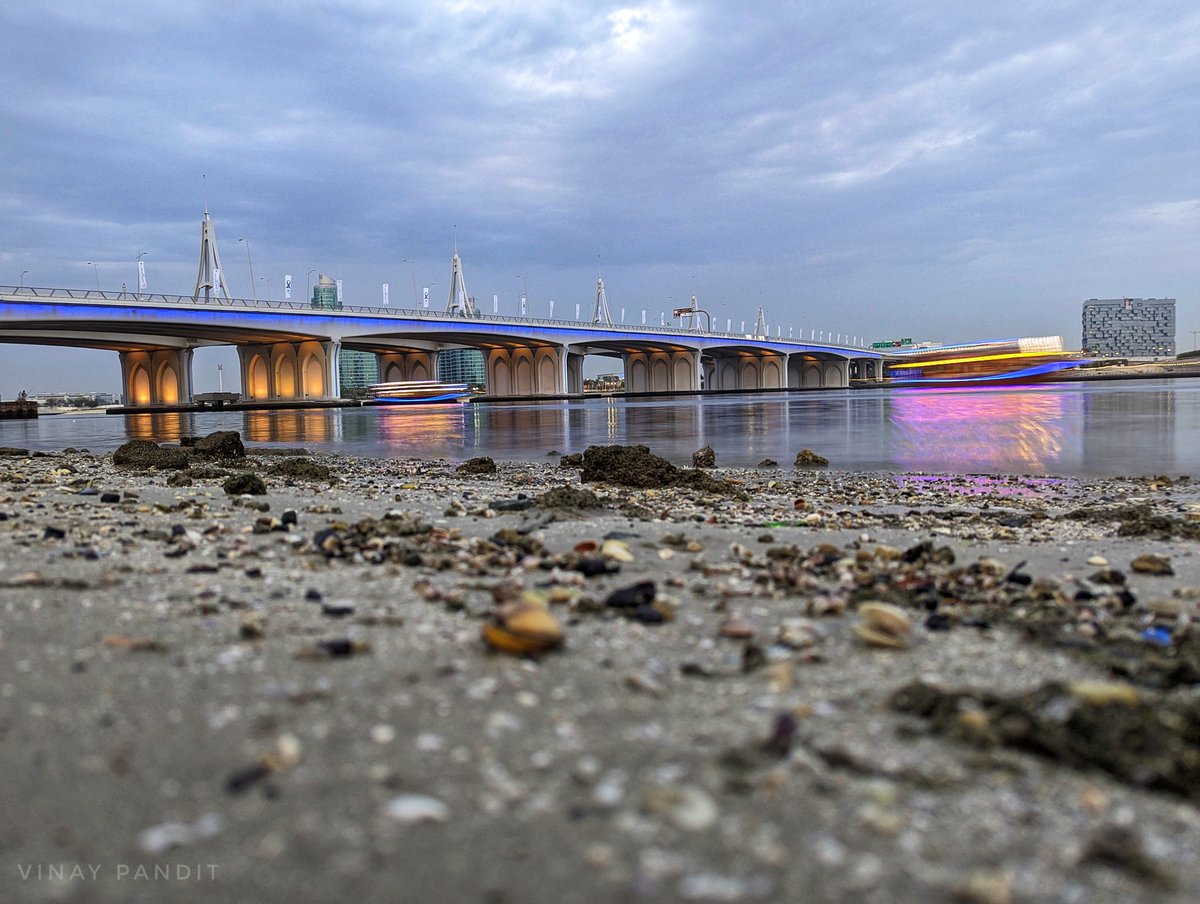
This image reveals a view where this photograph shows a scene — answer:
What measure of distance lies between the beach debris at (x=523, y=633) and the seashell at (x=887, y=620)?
1155 millimetres

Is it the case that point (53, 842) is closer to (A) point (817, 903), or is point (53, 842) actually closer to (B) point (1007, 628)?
(A) point (817, 903)

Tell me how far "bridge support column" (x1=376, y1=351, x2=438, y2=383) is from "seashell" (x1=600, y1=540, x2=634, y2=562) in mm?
88686

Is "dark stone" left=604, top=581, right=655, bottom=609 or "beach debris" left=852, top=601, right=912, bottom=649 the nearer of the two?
"beach debris" left=852, top=601, right=912, bottom=649

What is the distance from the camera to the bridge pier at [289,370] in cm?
7288

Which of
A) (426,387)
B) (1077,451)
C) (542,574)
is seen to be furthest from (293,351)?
(542,574)

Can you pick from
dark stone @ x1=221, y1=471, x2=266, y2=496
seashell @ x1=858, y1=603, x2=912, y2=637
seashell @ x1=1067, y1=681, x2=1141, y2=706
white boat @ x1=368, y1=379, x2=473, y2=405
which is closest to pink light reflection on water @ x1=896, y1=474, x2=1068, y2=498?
seashell @ x1=858, y1=603, x2=912, y2=637

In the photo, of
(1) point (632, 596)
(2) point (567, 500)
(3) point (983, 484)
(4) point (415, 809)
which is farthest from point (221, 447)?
(4) point (415, 809)

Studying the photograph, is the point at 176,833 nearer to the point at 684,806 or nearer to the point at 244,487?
the point at 684,806

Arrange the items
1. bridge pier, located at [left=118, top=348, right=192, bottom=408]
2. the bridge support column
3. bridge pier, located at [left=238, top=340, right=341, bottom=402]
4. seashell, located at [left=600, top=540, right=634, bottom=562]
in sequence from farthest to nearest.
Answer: the bridge support column < bridge pier, located at [left=118, top=348, right=192, bottom=408] < bridge pier, located at [left=238, top=340, right=341, bottom=402] < seashell, located at [left=600, top=540, right=634, bottom=562]

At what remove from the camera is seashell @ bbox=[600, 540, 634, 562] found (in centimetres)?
416

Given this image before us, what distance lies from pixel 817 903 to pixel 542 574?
2.57 m

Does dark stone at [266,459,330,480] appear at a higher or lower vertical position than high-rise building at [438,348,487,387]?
lower

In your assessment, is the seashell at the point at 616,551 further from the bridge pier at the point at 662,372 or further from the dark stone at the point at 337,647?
the bridge pier at the point at 662,372

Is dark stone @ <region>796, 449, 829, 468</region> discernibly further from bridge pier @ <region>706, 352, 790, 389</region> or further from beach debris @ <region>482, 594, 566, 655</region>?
bridge pier @ <region>706, 352, 790, 389</region>
